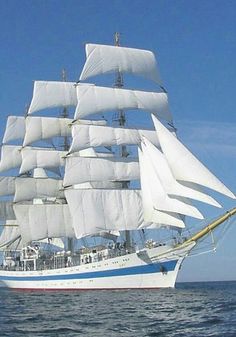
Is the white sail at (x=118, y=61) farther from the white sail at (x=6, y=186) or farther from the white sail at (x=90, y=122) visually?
the white sail at (x=6, y=186)

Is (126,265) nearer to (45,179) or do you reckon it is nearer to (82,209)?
(82,209)

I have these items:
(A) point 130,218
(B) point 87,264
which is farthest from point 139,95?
(B) point 87,264

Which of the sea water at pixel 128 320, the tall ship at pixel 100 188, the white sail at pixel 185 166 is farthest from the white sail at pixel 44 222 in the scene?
the sea water at pixel 128 320

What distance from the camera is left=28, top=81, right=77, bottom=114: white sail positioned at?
2990 inches

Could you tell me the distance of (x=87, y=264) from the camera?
199 feet

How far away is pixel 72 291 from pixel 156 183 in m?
14.2

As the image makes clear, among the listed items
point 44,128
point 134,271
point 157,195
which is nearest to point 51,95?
point 44,128

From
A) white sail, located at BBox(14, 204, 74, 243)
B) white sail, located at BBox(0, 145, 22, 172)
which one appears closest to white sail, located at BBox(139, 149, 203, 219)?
white sail, located at BBox(14, 204, 74, 243)

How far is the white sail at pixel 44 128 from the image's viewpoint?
254ft

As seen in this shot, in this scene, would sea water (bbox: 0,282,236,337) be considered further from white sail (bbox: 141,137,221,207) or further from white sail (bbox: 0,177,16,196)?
white sail (bbox: 0,177,16,196)

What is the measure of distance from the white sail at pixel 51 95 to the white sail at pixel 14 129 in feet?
31.5

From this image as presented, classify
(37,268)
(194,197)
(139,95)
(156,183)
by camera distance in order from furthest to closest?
(37,268)
(139,95)
(156,183)
(194,197)

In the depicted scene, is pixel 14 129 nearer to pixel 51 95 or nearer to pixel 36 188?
pixel 51 95

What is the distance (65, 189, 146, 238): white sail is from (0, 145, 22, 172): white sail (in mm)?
21362
